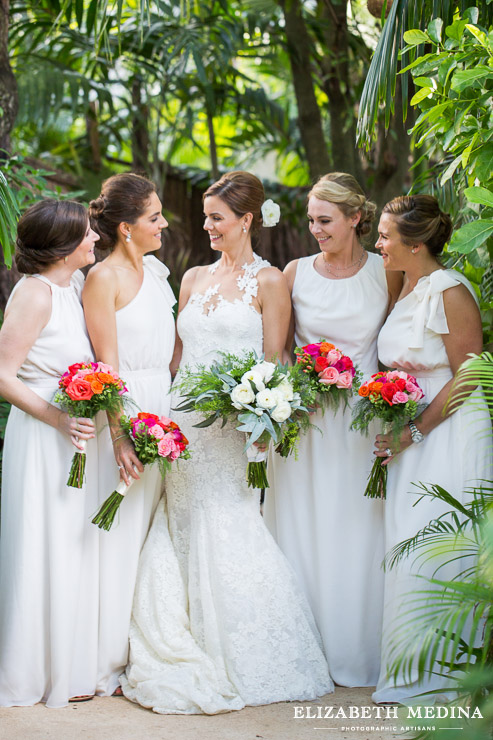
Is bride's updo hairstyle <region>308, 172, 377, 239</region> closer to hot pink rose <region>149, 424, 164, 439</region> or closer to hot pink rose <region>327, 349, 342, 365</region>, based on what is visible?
hot pink rose <region>327, 349, 342, 365</region>

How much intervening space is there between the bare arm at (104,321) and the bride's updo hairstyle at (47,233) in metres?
0.20

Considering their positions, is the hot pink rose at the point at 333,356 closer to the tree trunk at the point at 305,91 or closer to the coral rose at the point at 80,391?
the coral rose at the point at 80,391

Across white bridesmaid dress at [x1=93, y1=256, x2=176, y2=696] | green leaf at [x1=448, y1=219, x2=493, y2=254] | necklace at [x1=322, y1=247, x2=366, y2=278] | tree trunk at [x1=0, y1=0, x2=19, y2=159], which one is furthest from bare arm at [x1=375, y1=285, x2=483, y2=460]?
tree trunk at [x1=0, y1=0, x2=19, y2=159]

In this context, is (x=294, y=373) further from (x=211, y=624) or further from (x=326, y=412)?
(x=211, y=624)

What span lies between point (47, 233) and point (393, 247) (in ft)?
5.40

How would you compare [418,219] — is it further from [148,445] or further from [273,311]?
[148,445]

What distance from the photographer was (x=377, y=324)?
4.19 meters

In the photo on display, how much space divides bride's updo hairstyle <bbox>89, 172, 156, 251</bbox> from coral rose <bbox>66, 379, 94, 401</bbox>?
90 cm

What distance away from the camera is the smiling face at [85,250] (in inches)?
150

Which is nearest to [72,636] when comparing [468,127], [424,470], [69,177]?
[424,470]

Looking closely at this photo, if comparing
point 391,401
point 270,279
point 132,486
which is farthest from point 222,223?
point 132,486

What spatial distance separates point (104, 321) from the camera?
3.83 metres

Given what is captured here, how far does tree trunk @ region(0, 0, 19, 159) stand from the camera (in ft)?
17.1

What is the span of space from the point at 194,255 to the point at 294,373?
5.06 meters
